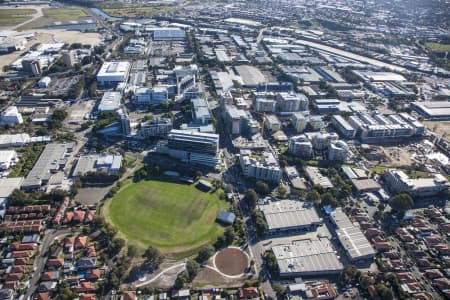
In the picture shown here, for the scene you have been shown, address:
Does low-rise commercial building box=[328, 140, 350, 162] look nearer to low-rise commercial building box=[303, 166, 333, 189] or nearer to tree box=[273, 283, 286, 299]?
low-rise commercial building box=[303, 166, 333, 189]

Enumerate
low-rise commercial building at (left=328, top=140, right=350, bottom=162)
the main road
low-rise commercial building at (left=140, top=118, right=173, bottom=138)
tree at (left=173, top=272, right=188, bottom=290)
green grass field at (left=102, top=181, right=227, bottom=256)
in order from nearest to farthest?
tree at (left=173, top=272, right=188, bottom=290) < green grass field at (left=102, top=181, right=227, bottom=256) < low-rise commercial building at (left=328, top=140, right=350, bottom=162) < low-rise commercial building at (left=140, top=118, right=173, bottom=138) < the main road

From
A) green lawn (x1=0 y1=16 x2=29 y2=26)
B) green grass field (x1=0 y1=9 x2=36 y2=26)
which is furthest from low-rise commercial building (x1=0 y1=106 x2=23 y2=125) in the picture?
green lawn (x1=0 y1=16 x2=29 y2=26)

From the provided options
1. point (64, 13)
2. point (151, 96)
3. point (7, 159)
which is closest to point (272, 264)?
point (7, 159)

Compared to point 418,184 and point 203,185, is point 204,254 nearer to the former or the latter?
point 203,185

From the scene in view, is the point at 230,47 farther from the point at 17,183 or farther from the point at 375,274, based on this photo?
the point at 375,274

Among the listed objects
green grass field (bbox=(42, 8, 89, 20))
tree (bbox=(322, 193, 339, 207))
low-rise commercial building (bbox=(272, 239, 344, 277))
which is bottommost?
low-rise commercial building (bbox=(272, 239, 344, 277))

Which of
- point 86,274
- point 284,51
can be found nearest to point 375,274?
point 86,274
